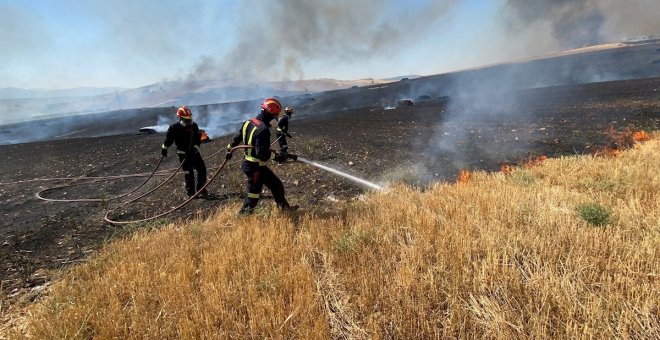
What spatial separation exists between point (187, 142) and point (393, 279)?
6.13 m

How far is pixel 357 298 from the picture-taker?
2975 millimetres

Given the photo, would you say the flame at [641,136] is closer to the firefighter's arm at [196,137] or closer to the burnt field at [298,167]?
the burnt field at [298,167]

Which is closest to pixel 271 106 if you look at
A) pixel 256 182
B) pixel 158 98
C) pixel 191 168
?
pixel 256 182

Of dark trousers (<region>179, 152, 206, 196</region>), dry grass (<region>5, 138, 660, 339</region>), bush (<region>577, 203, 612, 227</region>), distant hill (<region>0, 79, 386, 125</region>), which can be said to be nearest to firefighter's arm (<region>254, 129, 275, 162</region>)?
dry grass (<region>5, 138, 660, 339</region>)

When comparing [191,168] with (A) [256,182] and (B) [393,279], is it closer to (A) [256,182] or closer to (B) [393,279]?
(A) [256,182]

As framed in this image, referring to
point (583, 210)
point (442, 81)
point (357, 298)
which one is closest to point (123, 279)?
point (357, 298)

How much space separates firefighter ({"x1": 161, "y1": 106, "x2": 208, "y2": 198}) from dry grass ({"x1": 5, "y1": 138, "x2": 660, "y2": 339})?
315 centimetres

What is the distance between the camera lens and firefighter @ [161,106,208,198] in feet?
24.6

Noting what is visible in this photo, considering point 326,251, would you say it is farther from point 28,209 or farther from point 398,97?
point 398,97

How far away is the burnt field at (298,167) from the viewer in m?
5.81

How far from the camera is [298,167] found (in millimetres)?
10086

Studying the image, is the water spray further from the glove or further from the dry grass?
the dry grass

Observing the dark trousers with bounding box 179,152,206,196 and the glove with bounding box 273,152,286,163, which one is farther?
the dark trousers with bounding box 179,152,206,196

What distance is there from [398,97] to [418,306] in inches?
1875
